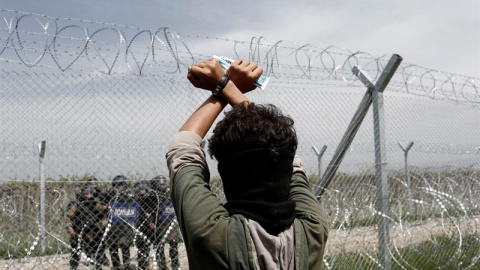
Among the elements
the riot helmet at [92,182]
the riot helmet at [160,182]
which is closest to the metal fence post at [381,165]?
the riot helmet at [160,182]

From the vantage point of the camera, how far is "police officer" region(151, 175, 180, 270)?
21.0 ft

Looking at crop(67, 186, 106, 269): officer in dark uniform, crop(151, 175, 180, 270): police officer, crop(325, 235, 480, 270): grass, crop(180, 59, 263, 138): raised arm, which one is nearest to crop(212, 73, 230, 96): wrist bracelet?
crop(180, 59, 263, 138): raised arm

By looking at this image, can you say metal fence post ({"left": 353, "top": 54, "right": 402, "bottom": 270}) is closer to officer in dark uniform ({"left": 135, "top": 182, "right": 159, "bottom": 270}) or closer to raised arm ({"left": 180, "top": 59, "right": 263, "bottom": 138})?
officer in dark uniform ({"left": 135, "top": 182, "right": 159, "bottom": 270})

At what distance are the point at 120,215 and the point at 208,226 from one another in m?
5.81

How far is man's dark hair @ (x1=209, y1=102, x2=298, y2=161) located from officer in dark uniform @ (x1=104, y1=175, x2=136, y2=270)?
3.96 metres

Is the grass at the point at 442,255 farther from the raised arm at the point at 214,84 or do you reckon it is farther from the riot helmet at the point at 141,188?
the raised arm at the point at 214,84

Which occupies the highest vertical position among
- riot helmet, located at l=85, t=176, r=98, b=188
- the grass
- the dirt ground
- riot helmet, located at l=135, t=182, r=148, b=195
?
riot helmet, located at l=85, t=176, r=98, b=188

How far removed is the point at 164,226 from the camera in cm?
761

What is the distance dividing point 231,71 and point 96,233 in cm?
607

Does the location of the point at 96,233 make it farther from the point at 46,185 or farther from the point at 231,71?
the point at 231,71

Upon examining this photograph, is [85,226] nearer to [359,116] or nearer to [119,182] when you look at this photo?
[119,182]

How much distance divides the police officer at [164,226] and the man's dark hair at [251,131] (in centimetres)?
436

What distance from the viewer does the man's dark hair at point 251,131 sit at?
1755 mm

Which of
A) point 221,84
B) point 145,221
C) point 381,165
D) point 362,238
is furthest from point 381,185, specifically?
point 221,84
